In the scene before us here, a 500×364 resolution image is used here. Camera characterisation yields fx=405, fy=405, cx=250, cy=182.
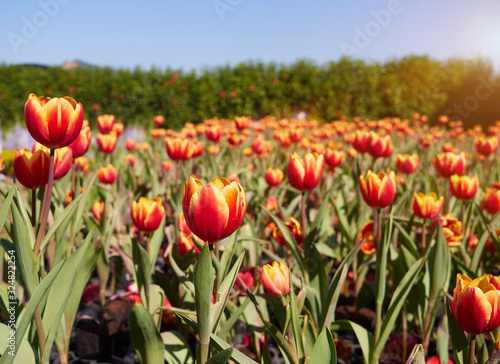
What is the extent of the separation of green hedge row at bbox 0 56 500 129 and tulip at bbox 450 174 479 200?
9472 millimetres

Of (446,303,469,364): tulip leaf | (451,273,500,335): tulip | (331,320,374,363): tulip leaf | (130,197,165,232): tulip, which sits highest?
(130,197,165,232): tulip

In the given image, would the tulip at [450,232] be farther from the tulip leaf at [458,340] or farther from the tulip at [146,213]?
the tulip at [146,213]

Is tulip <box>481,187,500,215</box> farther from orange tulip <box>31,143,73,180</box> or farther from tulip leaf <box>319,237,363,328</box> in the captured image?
orange tulip <box>31,143,73,180</box>

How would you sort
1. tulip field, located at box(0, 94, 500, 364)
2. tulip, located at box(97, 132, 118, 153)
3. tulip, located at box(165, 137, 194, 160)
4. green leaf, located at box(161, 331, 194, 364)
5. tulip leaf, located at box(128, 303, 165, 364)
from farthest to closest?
1. tulip, located at box(97, 132, 118, 153)
2. tulip, located at box(165, 137, 194, 160)
3. green leaf, located at box(161, 331, 194, 364)
4. tulip leaf, located at box(128, 303, 165, 364)
5. tulip field, located at box(0, 94, 500, 364)

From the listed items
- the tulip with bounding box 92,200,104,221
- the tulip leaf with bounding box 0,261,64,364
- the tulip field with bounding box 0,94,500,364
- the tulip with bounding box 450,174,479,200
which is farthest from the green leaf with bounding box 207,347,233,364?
the tulip with bounding box 450,174,479,200

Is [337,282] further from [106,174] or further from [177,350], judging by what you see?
[106,174]

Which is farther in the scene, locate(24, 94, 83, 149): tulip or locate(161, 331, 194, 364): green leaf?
locate(161, 331, 194, 364): green leaf

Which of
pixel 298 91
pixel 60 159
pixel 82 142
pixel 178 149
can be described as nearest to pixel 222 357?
pixel 60 159

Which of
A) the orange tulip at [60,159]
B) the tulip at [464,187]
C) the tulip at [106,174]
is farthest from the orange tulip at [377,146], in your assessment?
the orange tulip at [60,159]

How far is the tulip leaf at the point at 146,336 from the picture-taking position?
3.22 ft

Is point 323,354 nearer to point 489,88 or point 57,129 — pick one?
point 57,129

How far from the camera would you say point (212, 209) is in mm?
780

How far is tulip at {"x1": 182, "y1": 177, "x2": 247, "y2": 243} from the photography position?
0.78 metres

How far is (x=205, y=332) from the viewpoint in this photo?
81 cm
